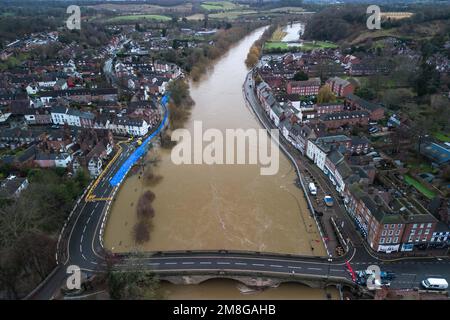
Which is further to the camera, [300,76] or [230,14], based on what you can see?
[230,14]

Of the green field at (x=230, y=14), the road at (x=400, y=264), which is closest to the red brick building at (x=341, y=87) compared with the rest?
the road at (x=400, y=264)

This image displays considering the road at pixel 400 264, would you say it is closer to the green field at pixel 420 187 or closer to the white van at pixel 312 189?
the white van at pixel 312 189

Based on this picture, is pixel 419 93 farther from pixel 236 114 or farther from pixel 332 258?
pixel 332 258

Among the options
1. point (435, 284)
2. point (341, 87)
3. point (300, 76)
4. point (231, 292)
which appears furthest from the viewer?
point (300, 76)

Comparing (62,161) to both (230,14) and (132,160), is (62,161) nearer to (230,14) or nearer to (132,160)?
(132,160)

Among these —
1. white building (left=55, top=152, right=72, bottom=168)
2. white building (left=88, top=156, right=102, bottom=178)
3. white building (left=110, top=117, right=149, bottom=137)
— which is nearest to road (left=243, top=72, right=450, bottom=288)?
white building (left=88, top=156, right=102, bottom=178)

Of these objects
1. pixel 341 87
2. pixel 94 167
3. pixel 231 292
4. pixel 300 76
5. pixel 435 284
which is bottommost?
pixel 231 292

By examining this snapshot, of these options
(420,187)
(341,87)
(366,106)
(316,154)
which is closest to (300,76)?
(341,87)
